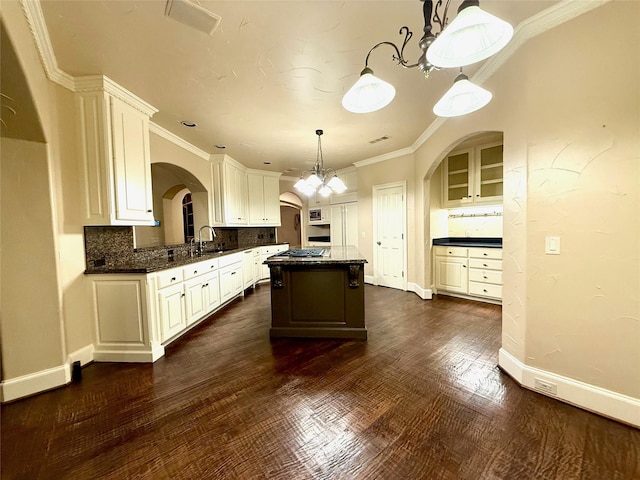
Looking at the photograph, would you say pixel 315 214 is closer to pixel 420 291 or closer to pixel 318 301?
pixel 420 291

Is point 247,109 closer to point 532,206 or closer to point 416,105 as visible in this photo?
point 416,105

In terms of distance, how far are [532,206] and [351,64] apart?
1.83 metres

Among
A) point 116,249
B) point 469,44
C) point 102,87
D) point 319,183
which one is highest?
point 102,87

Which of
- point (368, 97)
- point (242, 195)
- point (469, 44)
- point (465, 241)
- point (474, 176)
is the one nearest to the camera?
point (469, 44)

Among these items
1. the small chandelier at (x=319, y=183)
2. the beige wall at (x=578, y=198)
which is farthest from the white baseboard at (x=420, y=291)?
the small chandelier at (x=319, y=183)

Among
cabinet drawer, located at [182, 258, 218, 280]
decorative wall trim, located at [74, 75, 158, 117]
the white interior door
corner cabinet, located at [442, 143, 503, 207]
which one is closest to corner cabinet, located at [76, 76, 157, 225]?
decorative wall trim, located at [74, 75, 158, 117]

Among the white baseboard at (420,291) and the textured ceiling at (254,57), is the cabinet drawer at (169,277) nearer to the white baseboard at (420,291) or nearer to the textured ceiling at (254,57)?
the textured ceiling at (254,57)

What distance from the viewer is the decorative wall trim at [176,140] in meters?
3.17

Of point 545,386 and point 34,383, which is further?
point 34,383

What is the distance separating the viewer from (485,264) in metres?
3.85

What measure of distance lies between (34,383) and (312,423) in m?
2.26

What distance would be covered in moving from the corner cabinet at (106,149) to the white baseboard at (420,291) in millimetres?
4230

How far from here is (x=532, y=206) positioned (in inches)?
72.2

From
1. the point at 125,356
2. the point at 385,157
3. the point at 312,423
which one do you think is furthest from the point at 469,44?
the point at 385,157
